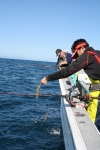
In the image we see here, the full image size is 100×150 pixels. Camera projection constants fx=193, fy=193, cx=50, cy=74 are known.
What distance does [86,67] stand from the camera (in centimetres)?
336

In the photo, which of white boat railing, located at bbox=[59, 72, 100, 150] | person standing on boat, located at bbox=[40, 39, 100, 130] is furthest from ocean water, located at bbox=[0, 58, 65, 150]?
person standing on boat, located at bbox=[40, 39, 100, 130]

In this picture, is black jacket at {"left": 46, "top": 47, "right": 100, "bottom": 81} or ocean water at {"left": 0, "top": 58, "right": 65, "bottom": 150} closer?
black jacket at {"left": 46, "top": 47, "right": 100, "bottom": 81}

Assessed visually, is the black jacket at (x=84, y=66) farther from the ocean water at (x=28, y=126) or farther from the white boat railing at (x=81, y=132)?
the ocean water at (x=28, y=126)

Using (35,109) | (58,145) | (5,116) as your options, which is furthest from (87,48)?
(35,109)

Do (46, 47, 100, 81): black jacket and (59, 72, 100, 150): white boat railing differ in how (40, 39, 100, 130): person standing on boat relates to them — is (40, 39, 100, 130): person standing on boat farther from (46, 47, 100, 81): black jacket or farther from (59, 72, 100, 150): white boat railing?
(59, 72, 100, 150): white boat railing

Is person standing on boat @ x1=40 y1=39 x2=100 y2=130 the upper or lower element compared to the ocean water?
upper

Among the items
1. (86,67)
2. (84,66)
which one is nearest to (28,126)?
(86,67)

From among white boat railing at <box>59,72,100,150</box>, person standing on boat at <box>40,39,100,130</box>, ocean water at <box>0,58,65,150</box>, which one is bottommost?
ocean water at <box>0,58,65,150</box>

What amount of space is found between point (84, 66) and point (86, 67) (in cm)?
18

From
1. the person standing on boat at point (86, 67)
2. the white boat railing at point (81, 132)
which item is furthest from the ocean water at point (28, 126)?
the person standing on boat at point (86, 67)

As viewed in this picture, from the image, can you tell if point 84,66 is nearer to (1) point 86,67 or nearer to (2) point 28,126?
(1) point 86,67

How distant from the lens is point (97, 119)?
421cm

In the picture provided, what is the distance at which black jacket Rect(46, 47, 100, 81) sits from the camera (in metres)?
A: 3.14

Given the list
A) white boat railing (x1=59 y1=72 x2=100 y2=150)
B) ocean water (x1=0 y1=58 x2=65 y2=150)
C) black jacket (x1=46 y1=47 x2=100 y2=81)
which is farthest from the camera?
ocean water (x1=0 y1=58 x2=65 y2=150)
